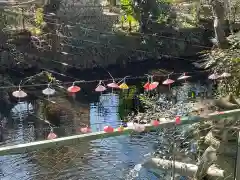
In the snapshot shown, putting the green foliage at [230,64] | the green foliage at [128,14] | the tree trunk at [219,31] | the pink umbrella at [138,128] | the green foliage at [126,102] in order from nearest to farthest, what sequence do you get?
1. the pink umbrella at [138,128]
2. the green foliage at [230,64]
3. the tree trunk at [219,31]
4. the green foliage at [126,102]
5. the green foliage at [128,14]

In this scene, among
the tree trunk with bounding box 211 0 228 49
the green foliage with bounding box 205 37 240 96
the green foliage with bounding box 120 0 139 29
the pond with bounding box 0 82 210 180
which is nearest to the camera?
the green foliage with bounding box 205 37 240 96

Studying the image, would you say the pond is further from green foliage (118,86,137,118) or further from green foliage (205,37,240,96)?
green foliage (205,37,240,96)

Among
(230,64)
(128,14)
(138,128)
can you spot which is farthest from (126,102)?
(138,128)

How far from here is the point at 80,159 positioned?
7.89 m

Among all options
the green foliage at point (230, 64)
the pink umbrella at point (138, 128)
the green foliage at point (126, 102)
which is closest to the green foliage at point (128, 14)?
the green foliage at point (126, 102)

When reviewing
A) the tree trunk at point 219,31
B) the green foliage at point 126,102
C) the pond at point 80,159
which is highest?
the tree trunk at point 219,31

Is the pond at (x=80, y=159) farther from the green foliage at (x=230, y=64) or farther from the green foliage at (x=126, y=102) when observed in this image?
the green foliage at (x=230, y=64)

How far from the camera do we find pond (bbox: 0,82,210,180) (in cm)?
728

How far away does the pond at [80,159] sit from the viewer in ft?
23.9

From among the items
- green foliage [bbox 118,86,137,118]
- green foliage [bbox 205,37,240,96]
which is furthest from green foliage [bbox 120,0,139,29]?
green foliage [bbox 205,37,240,96]

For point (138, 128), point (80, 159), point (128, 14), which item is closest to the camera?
point (138, 128)

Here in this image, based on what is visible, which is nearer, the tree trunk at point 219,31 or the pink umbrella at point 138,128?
the pink umbrella at point 138,128

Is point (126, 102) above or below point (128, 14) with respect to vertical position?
below

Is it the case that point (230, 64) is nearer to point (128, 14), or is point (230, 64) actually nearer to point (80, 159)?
point (80, 159)
